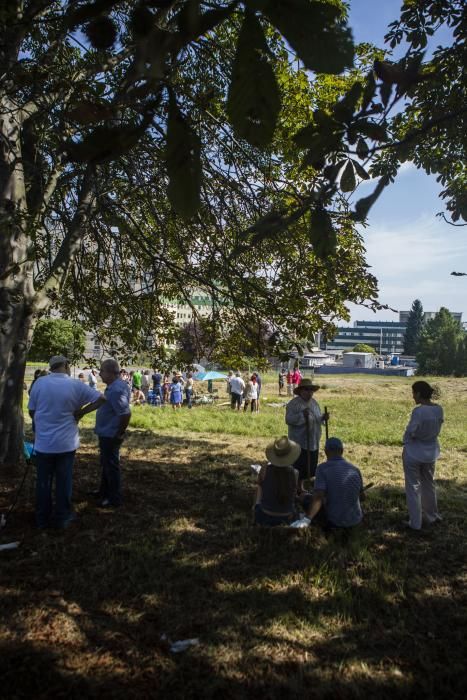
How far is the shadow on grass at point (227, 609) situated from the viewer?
287cm

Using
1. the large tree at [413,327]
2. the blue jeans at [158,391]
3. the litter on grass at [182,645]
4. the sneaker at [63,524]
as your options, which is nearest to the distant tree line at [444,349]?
the large tree at [413,327]

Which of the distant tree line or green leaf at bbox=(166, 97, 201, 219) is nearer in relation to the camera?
green leaf at bbox=(166, 97, 201, 219)

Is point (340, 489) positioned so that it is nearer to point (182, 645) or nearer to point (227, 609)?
point (227, 609)

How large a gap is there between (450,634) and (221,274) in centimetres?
478

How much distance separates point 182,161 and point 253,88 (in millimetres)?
226

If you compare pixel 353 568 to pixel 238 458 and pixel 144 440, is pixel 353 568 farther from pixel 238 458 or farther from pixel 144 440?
pixel 144 440

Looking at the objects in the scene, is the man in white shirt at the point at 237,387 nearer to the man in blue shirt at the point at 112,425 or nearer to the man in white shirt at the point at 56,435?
the man in blue shirt at the point at 112,425

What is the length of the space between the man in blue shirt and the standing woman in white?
324 cm

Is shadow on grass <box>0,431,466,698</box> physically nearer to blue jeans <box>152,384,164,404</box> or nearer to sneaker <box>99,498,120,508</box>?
sneaker <box>99,498,120,508</box>

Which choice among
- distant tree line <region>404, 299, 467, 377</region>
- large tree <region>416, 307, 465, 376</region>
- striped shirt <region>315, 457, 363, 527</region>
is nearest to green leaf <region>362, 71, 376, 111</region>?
striped shirt <region>315, 457, 363, 527</region>

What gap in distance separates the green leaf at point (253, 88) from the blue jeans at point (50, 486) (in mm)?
4502

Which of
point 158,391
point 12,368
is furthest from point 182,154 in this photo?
point 158,391

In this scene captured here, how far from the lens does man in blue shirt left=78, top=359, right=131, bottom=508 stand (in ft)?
19.1

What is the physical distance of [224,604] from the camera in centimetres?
373
